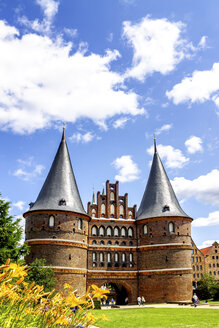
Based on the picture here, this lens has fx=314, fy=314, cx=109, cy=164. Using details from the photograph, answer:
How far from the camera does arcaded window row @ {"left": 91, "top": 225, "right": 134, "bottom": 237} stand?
39062 mm

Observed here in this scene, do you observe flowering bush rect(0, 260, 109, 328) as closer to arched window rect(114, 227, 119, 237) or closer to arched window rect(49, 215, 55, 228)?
arched window rect(49, 215, 55, 228)

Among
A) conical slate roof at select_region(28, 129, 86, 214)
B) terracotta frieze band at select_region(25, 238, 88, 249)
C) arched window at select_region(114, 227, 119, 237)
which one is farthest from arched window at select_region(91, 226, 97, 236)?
terracotta frieze band at select_region(25, 238, 88, 249)

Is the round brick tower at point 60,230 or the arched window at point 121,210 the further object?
the arched window at point 121,210

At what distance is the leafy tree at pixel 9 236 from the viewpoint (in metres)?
21.8

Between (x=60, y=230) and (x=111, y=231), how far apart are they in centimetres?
775

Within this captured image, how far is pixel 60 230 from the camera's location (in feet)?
113

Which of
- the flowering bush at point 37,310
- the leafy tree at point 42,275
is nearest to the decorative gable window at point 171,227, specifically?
the leafy tree at point 42,275

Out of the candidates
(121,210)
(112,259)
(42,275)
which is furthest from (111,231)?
(42,275)

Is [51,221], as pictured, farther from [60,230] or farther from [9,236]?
[9,236]

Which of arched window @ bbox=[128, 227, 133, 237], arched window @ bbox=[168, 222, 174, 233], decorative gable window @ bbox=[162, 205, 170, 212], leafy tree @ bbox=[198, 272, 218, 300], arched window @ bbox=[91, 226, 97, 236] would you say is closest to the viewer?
arched window @ bbox=[168, 222, 174, 233]

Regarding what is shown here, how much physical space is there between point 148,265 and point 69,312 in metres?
37.2

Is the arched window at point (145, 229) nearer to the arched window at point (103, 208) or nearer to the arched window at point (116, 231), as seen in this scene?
the arched window at point (116, 231)

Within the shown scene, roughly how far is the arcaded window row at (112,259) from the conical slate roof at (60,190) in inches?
229

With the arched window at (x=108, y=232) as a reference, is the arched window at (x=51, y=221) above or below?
above
